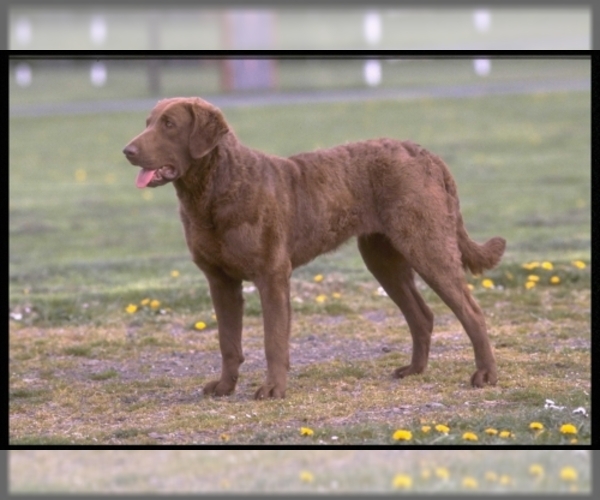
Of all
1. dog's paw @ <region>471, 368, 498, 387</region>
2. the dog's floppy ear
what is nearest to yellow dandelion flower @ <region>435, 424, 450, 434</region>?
dog's paw @ <region>471, 368, 498, 387</region>

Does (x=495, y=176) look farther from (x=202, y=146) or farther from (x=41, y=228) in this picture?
(x=202, y=146)

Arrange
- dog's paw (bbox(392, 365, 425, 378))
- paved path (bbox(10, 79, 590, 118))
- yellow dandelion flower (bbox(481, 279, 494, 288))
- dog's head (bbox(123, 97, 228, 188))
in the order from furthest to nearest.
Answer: paved path (bbox(10, 79, 590, 118)) → yellow dandelion flower (bbox(481, 279, 494, 288)) → dog's paw (bbox(392, 365, 425, 378)) → dog's head (bbox(123, 97, 228, 188))

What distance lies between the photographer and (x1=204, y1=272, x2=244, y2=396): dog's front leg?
6934mm

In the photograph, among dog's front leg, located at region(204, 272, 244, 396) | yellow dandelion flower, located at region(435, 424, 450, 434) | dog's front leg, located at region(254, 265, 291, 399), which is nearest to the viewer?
yellow dandelion flower, located at region(435, 424, 450, 434)

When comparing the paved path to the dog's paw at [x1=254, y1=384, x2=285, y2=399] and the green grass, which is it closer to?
the green grass

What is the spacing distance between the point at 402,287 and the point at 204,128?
1886 millimetres

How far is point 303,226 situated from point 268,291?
21.2 inches

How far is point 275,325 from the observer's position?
6.68m

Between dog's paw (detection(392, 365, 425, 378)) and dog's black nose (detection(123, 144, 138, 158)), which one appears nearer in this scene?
dog's black nose (detection(123, 144, 138, 158))

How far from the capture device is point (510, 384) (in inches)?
275

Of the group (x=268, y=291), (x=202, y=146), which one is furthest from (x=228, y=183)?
(x=268, y=291)

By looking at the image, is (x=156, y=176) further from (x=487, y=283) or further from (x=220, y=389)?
(x=487, y=283)

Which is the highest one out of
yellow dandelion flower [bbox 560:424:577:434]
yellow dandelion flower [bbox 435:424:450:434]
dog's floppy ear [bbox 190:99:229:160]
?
dog's floppy ear [bbox 190:99:229:160]

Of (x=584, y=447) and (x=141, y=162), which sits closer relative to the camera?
(x=584, y=447)
